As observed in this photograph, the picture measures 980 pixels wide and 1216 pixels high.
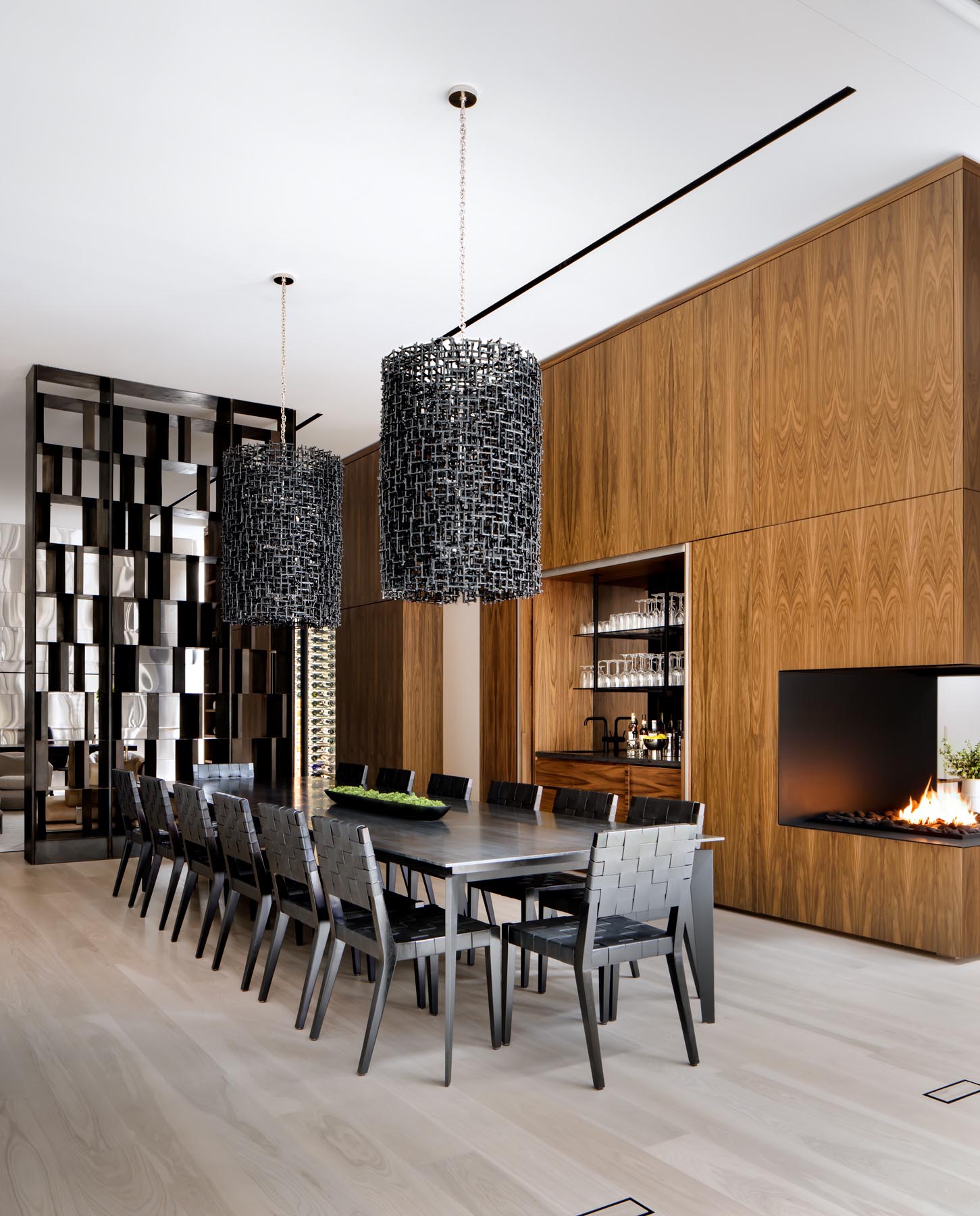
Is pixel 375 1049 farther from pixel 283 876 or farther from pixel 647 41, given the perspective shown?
pixel 647 41

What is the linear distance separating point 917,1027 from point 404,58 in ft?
13.5

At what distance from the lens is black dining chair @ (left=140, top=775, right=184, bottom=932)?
5426 mm

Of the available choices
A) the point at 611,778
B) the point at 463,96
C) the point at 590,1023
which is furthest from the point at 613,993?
the point at 463,96

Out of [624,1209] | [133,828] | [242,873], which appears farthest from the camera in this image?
[133,828]

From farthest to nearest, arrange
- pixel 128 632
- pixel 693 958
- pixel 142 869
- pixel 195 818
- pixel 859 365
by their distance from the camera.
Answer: pixel 128 632 → pixel 142 869 → pixel 859 365 → pixel 195 818 → pixel 693 958

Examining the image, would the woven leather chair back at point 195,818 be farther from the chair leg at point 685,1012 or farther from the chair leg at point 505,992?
the chair leg at point 685,1012

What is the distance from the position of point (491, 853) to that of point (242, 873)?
179cm

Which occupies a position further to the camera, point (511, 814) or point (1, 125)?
point (511, 814)

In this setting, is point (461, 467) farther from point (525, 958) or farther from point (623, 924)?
point (525, 958)

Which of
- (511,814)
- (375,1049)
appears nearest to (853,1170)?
(375,1049)

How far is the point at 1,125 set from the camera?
14.5 feet

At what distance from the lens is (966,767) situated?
570 centimetres

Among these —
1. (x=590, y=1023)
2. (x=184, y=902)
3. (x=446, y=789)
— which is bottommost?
(x=184, y=902)

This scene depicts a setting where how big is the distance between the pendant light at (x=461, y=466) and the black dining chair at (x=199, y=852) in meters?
1.57
